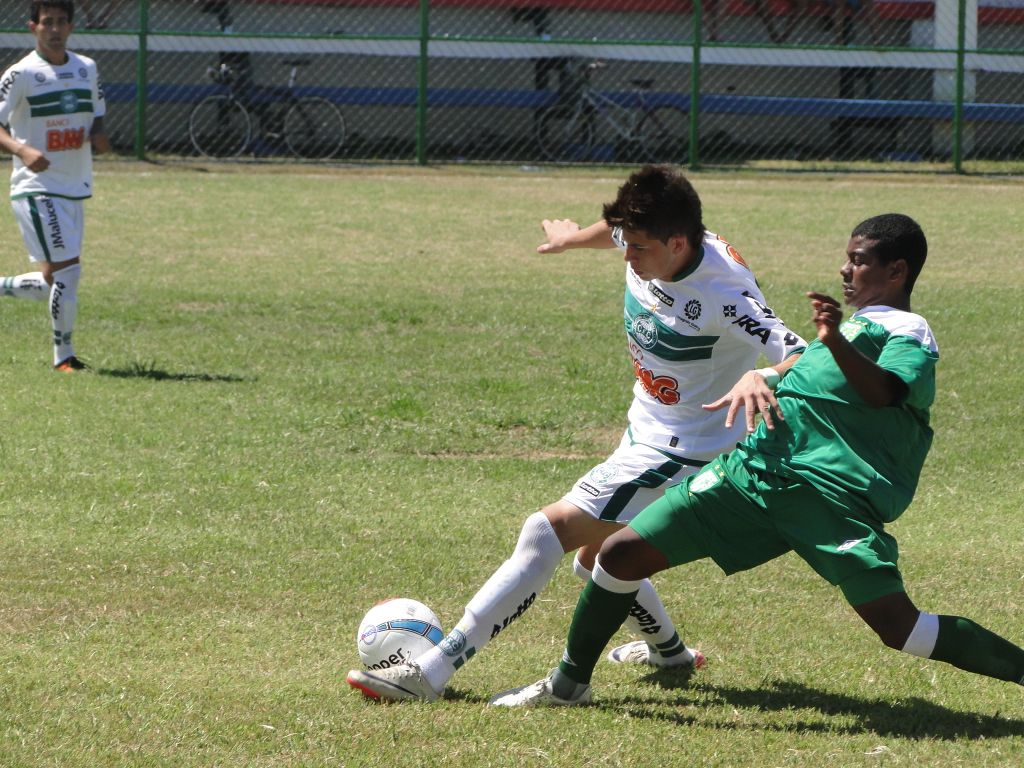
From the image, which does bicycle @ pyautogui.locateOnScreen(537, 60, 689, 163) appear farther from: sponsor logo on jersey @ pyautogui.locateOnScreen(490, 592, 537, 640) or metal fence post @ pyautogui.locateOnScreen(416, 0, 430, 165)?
sponsor logo on jersey @ pyautogui.locateOnScreen(490, 592, 537, 640)

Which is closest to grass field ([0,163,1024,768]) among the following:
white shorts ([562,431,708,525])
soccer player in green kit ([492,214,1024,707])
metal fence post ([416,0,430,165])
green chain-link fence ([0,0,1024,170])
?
soccer player in green kit ([492,214,1024,707])

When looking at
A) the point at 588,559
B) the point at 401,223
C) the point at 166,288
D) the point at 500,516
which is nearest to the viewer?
the point at 588,559

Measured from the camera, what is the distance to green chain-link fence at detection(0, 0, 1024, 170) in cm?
2055

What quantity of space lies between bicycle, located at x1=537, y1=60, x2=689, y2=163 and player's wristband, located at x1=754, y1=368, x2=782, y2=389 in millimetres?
16837

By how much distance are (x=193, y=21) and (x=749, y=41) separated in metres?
8.35

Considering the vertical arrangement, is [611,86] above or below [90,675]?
above

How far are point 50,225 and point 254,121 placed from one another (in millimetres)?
11152

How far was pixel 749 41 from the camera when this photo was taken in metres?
22.0

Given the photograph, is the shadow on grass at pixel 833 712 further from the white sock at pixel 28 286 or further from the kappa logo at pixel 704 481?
the white sock at pixel 28 286

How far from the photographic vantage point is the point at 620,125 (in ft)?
69.2

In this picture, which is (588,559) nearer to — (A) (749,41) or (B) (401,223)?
(B) (401,223)

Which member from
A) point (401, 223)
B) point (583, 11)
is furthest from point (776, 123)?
point (401, 223)

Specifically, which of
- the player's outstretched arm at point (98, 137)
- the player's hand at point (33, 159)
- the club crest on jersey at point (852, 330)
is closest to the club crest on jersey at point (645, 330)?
the club crest on jersey at point (852, 330)

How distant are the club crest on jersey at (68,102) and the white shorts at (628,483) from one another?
639 centimetres
